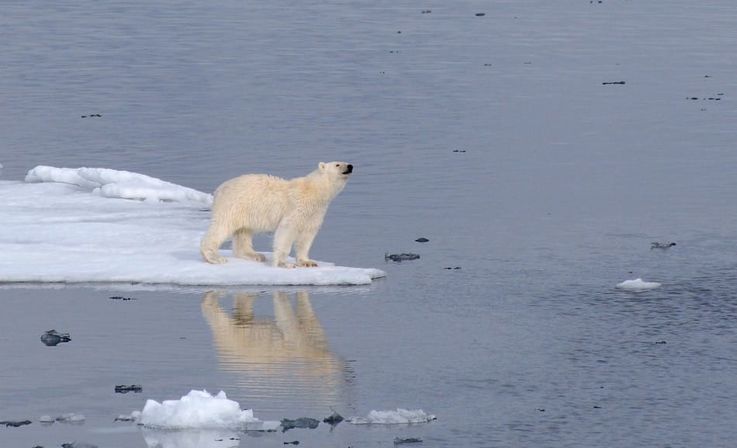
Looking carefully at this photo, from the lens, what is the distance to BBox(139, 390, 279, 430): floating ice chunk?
1024 cm

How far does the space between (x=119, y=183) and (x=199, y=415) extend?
834 centimetres

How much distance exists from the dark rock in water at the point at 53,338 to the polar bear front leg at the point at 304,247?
2.69 meters

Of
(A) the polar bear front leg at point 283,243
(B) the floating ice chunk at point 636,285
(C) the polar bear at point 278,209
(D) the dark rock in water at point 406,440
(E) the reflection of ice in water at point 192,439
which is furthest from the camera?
(C) the polar bear at point 278,209

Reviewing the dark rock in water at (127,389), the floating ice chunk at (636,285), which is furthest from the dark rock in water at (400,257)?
the dark rock in water at (127,389)

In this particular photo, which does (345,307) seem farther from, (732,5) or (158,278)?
(732,5)

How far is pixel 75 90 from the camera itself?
2553 centimetres

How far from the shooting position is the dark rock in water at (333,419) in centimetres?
1039

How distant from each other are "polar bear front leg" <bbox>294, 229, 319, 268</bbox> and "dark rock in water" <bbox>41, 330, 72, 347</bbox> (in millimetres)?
2686

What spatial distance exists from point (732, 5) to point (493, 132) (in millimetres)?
15877

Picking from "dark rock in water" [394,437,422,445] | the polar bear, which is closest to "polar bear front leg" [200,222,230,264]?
the polar bear

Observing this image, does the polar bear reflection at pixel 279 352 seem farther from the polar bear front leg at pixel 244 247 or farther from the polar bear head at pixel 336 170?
the polar bear head at pixel 336 170

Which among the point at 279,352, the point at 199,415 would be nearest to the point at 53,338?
the point at 279,352

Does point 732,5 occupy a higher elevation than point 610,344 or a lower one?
→ higher

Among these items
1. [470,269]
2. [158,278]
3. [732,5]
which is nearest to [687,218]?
[470,269]
